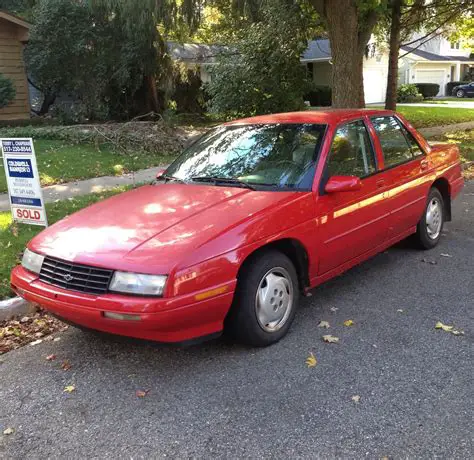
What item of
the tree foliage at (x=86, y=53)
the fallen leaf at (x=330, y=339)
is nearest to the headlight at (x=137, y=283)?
the fallen leaf at (x=330, y=339)

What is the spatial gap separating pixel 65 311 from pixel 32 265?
1.85 ft

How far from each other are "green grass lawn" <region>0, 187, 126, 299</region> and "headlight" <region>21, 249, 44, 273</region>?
120cm

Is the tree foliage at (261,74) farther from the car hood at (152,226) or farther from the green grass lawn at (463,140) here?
the car hood at (152,226)

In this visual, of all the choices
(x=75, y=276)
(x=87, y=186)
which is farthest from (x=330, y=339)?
(x=87, y=186)

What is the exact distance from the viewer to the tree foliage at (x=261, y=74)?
17.1m

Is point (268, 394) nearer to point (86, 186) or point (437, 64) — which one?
point (86, 186)

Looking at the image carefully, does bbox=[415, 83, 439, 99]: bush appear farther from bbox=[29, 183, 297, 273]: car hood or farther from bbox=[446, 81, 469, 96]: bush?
bbox=[29, 183, 297, 273]: car hood

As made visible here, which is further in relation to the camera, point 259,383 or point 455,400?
point 259,383

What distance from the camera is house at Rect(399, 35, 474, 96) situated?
46.0 metres

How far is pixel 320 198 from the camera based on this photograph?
14.1ft

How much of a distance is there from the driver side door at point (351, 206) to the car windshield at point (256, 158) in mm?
195

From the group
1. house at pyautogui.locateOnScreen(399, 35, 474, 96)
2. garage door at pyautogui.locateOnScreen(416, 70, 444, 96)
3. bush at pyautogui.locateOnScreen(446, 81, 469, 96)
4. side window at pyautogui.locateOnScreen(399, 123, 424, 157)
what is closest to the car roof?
side window at pyautogui.locateOnScreen(399, 123, 424, 157)

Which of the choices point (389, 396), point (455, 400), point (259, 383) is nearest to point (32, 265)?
point (259, 383)

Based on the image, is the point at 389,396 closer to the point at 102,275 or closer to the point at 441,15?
the point at 102,275
